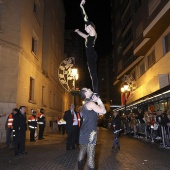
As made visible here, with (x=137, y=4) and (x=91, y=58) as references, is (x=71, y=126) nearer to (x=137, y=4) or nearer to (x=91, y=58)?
(x=91, y=58)

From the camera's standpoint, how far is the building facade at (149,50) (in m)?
18.4

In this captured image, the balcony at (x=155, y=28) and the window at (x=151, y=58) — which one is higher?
the balcony at (x=155, y=28)

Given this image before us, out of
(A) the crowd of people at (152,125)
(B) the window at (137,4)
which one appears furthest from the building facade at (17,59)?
(B) the window at (137,4)

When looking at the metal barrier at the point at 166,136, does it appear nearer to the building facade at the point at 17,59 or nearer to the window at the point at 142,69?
the building facade at the point at 17,59

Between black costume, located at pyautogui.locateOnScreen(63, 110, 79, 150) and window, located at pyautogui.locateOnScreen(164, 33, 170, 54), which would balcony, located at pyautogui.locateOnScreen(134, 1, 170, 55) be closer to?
window, located at pyautogui.locateOnScreen(164, 33, 170, 54)

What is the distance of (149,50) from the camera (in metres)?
25.2

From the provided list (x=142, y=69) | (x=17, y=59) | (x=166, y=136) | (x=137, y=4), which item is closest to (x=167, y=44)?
(x=142, y=69)

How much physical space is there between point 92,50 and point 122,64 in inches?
1332

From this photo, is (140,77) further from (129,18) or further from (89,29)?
(89,29)

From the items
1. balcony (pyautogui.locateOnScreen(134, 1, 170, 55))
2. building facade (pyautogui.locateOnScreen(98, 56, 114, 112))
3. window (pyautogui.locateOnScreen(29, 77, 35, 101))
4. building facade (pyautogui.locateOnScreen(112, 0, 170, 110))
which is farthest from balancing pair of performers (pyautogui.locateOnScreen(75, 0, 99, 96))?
building facade (pyautogui.locateOnScreen(98, 56, 114, 112))

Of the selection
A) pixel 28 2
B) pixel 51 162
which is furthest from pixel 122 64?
pixel 51 162

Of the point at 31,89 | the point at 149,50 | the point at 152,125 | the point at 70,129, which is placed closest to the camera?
the point at 70,129

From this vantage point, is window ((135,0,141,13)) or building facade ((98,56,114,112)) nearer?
window ((135,0,141,13))

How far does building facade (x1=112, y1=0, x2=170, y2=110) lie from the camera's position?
18391 mm
